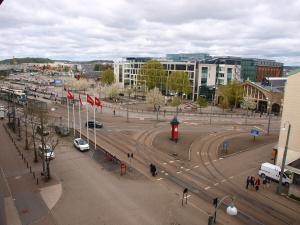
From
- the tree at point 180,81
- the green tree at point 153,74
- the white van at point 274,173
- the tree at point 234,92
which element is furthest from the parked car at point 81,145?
the green tree at point 153,74

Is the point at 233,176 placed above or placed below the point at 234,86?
below

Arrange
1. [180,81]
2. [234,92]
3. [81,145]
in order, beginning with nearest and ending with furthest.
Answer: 1. [81,145]
2. [234,92]
3. [180,81]

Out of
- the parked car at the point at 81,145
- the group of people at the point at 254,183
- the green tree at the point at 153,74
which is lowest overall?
the group of people at the point at 254,183

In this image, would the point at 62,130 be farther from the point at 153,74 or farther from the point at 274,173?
the point at 153,74

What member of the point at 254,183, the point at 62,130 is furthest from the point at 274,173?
the point at 62,130

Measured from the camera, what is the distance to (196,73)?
97.1 m

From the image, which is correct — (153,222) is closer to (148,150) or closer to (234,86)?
(148,150)

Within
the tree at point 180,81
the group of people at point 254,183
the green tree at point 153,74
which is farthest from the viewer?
the green tree at point 153,74

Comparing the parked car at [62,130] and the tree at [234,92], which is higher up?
the tree at [234,92]

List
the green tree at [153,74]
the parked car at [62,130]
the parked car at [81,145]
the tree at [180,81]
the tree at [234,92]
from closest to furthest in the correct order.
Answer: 1. the parked car at [81,145]
2. the parked car at [62,130]
3. the tree at [234,92]
4. the tree at [180,81]
5. the green tree at [153,74]

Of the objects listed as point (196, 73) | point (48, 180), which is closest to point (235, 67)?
point (196, 73)

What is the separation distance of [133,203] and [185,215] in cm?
461

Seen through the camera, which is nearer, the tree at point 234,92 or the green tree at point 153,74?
the tree at point 234,92

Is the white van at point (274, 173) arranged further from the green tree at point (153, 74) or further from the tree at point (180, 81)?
the green tree at point (153, 74)
